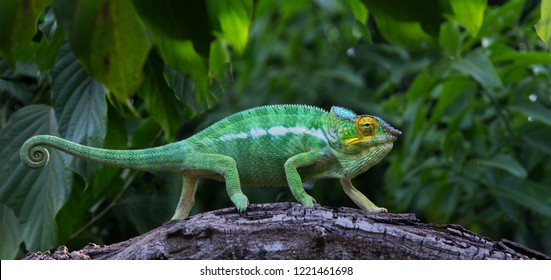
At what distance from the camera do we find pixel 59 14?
4.02 feet

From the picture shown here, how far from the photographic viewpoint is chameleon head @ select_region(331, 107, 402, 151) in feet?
7.57

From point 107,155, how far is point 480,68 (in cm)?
209

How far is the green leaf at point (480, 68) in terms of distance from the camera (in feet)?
12.2

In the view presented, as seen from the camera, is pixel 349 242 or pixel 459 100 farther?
pixel 459 100

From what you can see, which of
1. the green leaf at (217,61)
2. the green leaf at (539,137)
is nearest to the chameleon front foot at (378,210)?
the green leaf at (217,61)

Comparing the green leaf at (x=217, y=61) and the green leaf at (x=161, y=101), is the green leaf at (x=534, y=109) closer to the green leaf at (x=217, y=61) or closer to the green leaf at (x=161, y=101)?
the green leaf at (x=217, y=61)

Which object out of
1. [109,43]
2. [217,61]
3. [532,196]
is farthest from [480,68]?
[109,43]

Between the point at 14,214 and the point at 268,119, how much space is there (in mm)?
1095

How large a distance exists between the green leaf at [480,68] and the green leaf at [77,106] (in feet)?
5.97

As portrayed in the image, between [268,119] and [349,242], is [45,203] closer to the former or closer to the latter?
[268,119]

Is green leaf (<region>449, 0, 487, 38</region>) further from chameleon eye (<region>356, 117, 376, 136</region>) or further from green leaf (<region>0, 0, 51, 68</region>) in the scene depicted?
green leaf (<region>0, 0, 51, 68</region>)

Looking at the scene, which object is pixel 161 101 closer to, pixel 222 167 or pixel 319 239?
pixel 222 167

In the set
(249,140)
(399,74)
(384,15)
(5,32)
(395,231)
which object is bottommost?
(5,32)

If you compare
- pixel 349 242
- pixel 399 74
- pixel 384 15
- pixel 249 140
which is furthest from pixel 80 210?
pixel 399 74
